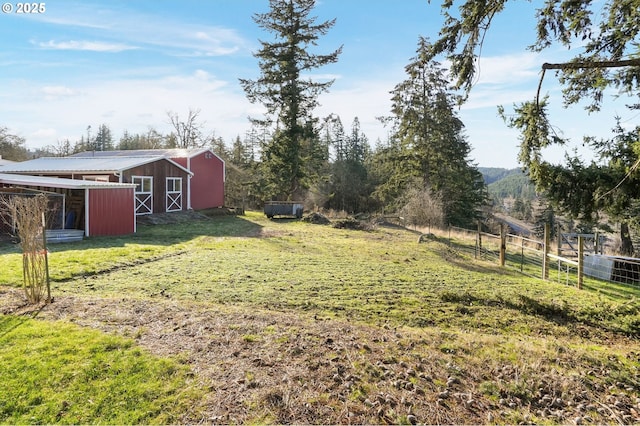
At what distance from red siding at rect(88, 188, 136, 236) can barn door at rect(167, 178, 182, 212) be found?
6.18m

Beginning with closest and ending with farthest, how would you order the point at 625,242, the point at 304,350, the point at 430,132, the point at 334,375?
the point at 334,375, the point at 304,350, the point at 625,242, the point at 430,132

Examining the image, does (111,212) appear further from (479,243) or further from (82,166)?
(479,243)

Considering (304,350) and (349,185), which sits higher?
(349,185)

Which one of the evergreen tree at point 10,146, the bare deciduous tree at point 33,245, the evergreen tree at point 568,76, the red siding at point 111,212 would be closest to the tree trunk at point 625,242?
the evergreen tree at point 568,76

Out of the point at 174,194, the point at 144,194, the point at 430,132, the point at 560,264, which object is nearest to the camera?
the point at 560,264

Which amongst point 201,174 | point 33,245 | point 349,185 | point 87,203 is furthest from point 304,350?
point 349,185

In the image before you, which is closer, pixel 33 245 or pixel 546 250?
pixel 33 245

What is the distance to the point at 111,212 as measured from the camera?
14078 millimetres

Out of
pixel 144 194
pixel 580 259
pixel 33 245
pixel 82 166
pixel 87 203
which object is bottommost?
pixel 580 259

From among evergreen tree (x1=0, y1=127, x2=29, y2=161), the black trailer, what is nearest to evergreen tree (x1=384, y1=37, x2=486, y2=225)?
the black trailer

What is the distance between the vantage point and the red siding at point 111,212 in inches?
529

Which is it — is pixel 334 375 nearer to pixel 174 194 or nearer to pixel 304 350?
pixel 304 350

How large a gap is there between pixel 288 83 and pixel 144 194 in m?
13.2

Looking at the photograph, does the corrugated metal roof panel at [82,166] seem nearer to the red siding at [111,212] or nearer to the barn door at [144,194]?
the barn door at [144,194]
